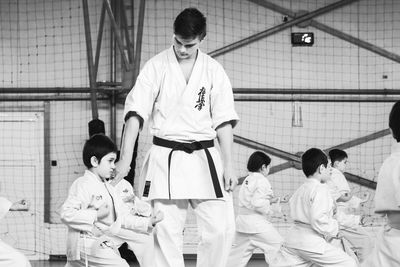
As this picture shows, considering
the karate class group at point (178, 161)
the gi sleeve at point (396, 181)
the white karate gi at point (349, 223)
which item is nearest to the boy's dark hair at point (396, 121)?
the gi sleeve at point (396, 181)

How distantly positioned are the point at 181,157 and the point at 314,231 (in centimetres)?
226

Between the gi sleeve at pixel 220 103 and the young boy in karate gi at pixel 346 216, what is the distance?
3623 mm

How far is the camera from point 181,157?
462cm

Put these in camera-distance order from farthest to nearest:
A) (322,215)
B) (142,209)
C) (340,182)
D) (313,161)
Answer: (340,182), (142,209), (313,161), (322,215)

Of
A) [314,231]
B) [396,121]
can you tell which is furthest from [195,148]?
[314,231]

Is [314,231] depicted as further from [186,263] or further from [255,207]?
[186,263]

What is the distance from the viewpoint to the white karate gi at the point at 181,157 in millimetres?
4543

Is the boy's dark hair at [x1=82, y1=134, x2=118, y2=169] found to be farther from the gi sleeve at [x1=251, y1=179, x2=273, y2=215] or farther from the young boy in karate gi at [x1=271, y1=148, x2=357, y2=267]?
the gi sleeve at [x1=251, y1=179, x2=273, y2=215]

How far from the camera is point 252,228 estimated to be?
8.29m

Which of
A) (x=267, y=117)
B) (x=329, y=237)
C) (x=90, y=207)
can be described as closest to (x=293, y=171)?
(x=267, y=117)

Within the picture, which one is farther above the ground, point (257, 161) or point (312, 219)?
point (257, 161)

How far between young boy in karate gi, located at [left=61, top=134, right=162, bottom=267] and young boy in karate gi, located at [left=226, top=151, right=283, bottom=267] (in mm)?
3044

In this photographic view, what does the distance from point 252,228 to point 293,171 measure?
10.8ft

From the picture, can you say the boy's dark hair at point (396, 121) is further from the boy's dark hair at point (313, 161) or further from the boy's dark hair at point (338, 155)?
the boy's dark hair at point (338, 155)
